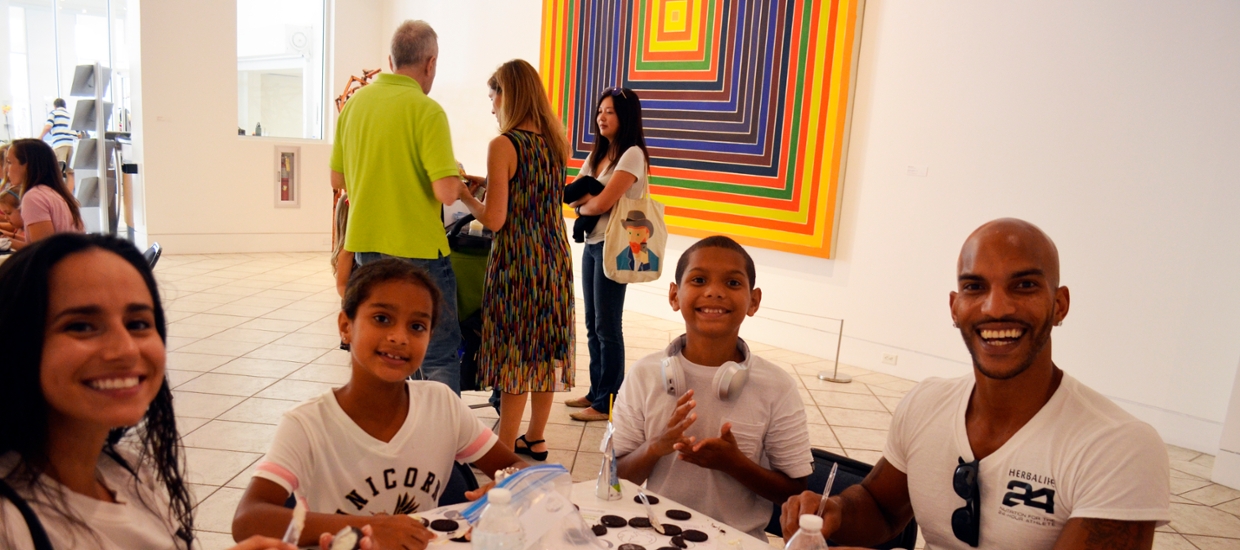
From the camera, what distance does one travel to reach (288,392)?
4.21 metres

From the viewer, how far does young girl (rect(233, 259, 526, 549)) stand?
161 centimetres

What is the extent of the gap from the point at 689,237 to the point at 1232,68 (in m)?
3.85

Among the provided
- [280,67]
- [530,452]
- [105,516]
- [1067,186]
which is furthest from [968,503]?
[280,67]

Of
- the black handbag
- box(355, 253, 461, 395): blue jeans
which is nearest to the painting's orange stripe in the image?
box(355, 253, 461, 395): blue jeans

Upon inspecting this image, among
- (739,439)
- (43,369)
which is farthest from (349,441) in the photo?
(739,439)

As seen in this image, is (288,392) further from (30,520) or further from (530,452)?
(30,520)

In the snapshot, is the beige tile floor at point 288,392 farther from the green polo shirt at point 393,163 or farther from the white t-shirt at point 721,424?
the white t-shirt at point 721,424

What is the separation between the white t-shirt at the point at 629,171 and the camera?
389 cm

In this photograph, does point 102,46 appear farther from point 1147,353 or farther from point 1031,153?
point 1147,353

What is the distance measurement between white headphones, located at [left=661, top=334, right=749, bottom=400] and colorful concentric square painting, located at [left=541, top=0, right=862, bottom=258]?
4.21m

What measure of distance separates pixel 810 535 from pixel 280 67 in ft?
31.1

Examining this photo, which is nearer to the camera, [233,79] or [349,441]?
[349,441]

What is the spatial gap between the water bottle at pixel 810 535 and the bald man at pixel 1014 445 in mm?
306

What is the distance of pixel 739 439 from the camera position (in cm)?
186
